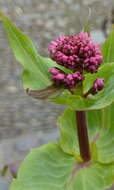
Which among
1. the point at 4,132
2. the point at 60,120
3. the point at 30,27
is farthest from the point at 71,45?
the point at 30,27

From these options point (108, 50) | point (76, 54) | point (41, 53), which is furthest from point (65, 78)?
point (41, 53)

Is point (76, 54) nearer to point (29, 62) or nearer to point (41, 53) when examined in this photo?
point (29, 62)

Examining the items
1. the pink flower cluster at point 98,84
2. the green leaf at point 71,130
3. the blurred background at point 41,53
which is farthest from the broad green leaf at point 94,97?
the blurred background at point 41,53

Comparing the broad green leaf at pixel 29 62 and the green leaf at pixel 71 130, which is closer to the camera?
the broad green leaf at pixel 29 62

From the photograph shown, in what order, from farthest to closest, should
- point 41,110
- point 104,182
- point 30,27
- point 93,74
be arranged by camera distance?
point 30,27 → point 41,110 → point 104,182 → point 93,74

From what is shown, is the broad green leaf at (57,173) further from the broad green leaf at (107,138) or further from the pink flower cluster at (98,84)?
the pink flower cluster at (98,84)

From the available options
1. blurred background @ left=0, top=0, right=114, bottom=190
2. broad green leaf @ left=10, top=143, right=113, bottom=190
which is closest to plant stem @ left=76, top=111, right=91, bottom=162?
broad green leaf @ left=10, top=143, right=113, bottom=190

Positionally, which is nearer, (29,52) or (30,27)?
(29,52)

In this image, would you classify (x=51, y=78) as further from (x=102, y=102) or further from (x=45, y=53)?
(x=45, y=53)
